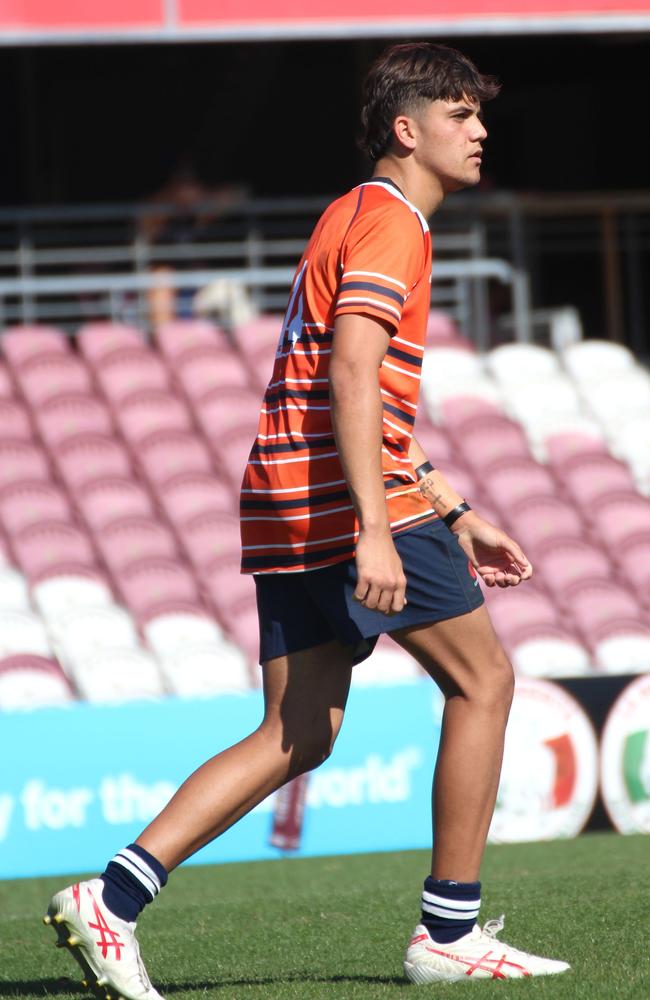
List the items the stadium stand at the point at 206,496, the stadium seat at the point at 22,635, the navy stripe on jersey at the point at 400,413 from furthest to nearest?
the stadium stand at the point at 206,496
the stadium seat at the point at 22,635
the navy stripe on jersey at the point at 400,413

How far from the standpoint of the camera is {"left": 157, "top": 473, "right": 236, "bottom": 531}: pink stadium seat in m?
9.61

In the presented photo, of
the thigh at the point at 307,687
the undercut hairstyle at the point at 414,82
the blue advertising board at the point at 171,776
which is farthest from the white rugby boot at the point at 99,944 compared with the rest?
the blue advertising board at the point at 171,776

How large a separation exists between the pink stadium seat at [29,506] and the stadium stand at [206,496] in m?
0.01

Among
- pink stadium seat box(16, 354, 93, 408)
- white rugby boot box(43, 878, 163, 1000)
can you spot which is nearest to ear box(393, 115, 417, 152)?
white rugby boot box(43, 878, 163, 1000)

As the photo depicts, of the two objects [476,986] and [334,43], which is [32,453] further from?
[476,986]

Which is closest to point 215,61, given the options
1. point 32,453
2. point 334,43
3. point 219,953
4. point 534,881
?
point 334,43

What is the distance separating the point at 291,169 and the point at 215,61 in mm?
1114

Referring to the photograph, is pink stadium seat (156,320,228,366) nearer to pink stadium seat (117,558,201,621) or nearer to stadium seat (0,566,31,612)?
pink stadium seat (117,558,201,621)

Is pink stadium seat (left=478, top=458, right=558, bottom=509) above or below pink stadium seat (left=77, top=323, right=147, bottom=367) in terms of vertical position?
below

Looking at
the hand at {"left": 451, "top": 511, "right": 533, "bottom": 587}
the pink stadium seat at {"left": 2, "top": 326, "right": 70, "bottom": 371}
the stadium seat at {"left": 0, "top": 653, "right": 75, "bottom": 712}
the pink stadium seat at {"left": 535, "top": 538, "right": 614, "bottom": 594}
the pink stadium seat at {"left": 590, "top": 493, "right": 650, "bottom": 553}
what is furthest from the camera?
the pink stadium seat at {"left": 2, "top": 326, "right": 70, "bottom": 371}

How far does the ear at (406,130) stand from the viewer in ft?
10.2

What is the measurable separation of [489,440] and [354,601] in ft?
25.0

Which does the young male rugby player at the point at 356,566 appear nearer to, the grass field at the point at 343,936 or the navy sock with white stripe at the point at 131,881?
the navy sock with white stripe at the point at 131,881

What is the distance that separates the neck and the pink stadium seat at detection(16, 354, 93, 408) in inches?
288
